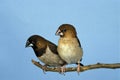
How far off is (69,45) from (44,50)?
14.9 inches

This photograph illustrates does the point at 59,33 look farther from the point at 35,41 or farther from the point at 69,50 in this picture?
the point at 35,41

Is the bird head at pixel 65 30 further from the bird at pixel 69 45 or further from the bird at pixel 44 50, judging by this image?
the bird at pixel 44 50

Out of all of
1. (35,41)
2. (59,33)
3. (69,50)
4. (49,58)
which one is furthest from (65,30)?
(49,58)

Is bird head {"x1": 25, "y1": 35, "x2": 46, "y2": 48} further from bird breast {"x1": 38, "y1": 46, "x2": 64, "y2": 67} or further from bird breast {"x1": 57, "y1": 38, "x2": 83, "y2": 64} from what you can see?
bird breast {"x1": 57, "y1": 38, "x2": 83, "y2": 64}

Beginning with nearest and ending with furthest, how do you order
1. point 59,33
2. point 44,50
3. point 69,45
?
point 59,33 → point 69,45 → point 44,50

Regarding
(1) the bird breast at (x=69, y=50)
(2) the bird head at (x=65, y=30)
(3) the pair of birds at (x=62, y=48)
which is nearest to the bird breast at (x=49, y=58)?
(3) the pair of birds at (x=62, y=48)

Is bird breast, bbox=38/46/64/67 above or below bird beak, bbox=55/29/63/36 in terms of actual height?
below

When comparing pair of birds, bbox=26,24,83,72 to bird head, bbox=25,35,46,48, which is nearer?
pair of birds, bbox=26,24,83,72

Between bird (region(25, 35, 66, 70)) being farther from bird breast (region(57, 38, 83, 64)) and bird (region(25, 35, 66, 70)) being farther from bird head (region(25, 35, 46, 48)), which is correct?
bird breast (region(57, 38, 83, 64))

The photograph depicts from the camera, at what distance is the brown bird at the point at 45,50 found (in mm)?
1710

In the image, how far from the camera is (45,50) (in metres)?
1.83

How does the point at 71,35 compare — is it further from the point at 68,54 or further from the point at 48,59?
the point at 48,59

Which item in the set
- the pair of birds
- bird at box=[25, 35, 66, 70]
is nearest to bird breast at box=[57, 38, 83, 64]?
the pair of birds

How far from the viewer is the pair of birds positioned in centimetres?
143
